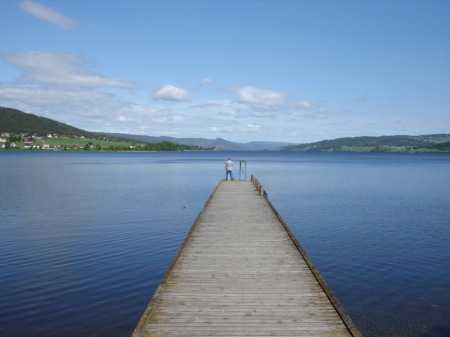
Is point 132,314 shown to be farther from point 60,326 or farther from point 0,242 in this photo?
point 0,242

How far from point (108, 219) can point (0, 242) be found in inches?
328

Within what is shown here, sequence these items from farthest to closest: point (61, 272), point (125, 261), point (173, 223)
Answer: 1. point (173, 223)
2. point (125, 261)
3. point (61, 272)

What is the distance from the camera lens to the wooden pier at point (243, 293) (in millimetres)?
8562

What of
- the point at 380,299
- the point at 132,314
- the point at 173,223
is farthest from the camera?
the point at 173,223

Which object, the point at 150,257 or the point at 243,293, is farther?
the point at 150,257

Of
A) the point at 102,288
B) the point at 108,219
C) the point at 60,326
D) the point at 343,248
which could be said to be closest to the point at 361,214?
the point at 343,248

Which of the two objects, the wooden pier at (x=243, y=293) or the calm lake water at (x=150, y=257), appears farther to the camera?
the calm lake water at (x=150, y=257)

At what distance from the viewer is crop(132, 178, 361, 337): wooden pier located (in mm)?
8562

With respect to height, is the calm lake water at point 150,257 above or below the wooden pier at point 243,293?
below

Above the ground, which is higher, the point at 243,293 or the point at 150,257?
the point at 243,293

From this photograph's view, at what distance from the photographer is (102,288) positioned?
15.2 meters

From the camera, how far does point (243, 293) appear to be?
10523 mm

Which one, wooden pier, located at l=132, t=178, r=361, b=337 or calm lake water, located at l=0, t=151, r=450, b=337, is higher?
wooden pier, located at l=132, t=178, r=361, b=337

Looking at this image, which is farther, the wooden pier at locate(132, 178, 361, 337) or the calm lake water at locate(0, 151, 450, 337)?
the calm lake water at locate(0, 151, 450, 337)
